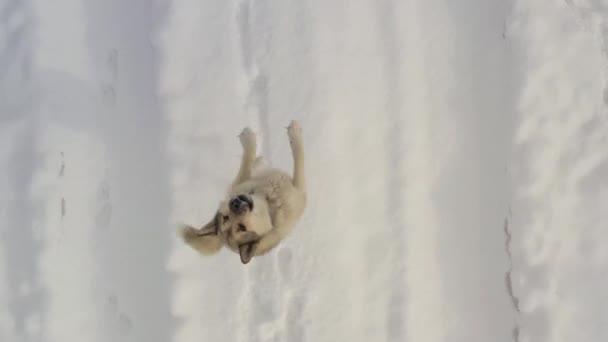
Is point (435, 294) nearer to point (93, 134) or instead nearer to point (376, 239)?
point (376, 239)

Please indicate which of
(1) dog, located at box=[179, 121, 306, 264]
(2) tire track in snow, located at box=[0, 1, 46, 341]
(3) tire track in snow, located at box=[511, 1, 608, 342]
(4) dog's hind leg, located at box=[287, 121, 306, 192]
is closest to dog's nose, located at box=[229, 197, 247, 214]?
(1) dog, located at box=[179, 121, 306, 264]

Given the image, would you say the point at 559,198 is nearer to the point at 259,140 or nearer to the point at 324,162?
the point at 324,162

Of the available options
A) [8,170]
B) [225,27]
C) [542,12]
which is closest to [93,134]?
[8,170]

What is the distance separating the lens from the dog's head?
81 cm

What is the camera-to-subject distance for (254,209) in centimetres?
83

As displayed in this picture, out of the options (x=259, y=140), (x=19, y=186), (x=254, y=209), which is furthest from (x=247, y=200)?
(x=19, y=186)

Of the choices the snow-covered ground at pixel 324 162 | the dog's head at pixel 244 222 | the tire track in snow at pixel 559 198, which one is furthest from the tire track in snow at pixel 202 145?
the tire track in snow at pixel 559 198

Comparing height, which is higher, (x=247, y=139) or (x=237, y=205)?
(x=247, y=139)

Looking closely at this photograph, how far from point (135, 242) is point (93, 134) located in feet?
0.61

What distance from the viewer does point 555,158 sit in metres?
1.12

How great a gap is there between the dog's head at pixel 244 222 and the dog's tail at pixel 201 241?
46 mm

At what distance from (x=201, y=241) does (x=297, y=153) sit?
19 centimetres

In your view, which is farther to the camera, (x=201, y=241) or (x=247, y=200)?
(x=201, y=241)

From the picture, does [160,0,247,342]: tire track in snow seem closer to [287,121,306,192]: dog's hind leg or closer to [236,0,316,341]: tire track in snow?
[236,0,316,341]: tire track in snow
